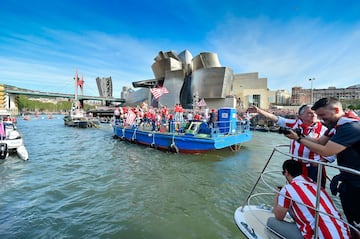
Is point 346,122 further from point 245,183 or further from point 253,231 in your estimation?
point 245,183

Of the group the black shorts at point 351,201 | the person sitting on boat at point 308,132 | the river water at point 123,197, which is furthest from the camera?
the river water at point 123,197

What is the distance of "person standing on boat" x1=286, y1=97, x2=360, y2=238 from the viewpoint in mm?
1986

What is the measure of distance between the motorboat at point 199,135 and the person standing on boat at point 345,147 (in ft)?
28.2

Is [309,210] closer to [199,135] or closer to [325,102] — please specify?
[325,102]

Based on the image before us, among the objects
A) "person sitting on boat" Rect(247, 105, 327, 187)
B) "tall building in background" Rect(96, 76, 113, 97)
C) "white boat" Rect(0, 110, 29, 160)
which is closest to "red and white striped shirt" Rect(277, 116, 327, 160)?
"person sitting on boat" Rect(247, 105, 327, 187)

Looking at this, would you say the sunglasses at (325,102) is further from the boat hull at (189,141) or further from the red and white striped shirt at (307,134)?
the boat hull at (189,141)

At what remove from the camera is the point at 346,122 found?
6.61 ft

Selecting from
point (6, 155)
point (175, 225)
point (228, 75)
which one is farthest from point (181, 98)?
point (175, 225)

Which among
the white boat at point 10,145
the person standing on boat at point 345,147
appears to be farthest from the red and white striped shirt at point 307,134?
the white boat at point 10,145

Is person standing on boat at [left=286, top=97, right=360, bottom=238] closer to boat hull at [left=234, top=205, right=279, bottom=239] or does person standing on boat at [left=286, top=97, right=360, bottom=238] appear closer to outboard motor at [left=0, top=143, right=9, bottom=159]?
boat hull at [left=234, top=205, right=279, bottom=239]

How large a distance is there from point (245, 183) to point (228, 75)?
163ft

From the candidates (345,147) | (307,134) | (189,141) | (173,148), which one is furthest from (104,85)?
(345,147)

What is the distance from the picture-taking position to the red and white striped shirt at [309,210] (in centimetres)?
199

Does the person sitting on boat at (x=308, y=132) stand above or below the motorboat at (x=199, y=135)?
above
